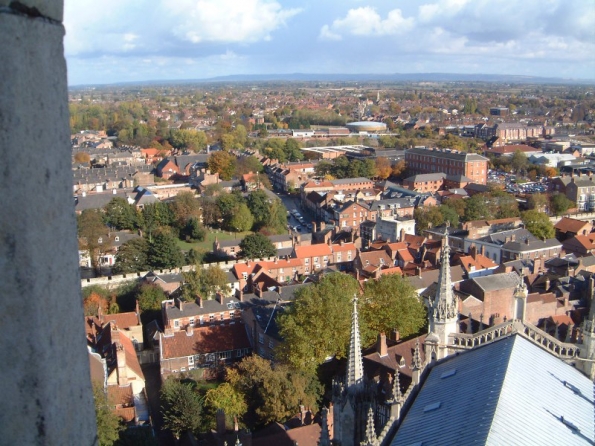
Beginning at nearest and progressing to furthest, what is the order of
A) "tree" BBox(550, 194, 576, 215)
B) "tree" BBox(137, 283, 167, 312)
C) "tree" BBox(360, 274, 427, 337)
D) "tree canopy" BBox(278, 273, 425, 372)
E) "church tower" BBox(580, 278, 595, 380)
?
"church tower" BBox(580, 278, 595, 380), "tree canopy" BBox(278, 273, 425, 372), "tree" BBox(360, 274, 427, 337), "tree" BBox(137, 283, 167, 312), "tree" BBox(550, 194, 576, 215)

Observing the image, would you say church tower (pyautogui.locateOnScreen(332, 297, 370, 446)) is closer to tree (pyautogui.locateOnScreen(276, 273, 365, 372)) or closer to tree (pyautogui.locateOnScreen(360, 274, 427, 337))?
tree (pyautogui.locateOnScreen(276, 273, 365, 372))

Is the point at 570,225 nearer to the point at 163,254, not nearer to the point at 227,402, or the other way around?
the point at 163,254

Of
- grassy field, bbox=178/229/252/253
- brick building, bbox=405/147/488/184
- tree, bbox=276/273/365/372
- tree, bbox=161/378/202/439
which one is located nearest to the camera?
tree, bbox=161/378/202/439

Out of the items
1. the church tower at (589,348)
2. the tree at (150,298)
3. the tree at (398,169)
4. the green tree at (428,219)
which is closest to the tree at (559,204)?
the green tree at (428,219)

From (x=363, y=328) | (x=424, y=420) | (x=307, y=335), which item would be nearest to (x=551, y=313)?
(x=363, y=328)

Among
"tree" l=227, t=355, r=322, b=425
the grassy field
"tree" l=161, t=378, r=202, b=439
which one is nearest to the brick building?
the grassy field

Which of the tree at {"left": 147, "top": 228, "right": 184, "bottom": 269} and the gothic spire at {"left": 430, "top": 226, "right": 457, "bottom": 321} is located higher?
the gothic spire at {"left": 430, "top": 226, "right": 457, "bottom": 321}

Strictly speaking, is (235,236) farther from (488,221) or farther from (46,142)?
(46,142)
